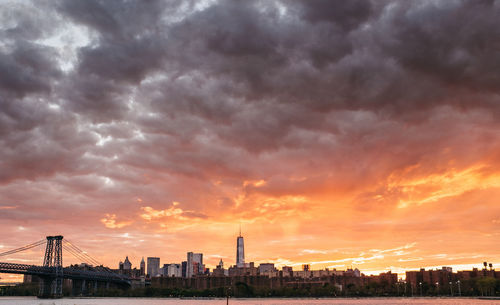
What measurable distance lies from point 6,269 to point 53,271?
1031 inches

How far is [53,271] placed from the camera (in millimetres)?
197125

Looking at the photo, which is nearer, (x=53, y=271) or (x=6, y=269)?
(x=6, y=269)

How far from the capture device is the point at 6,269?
17275cm
